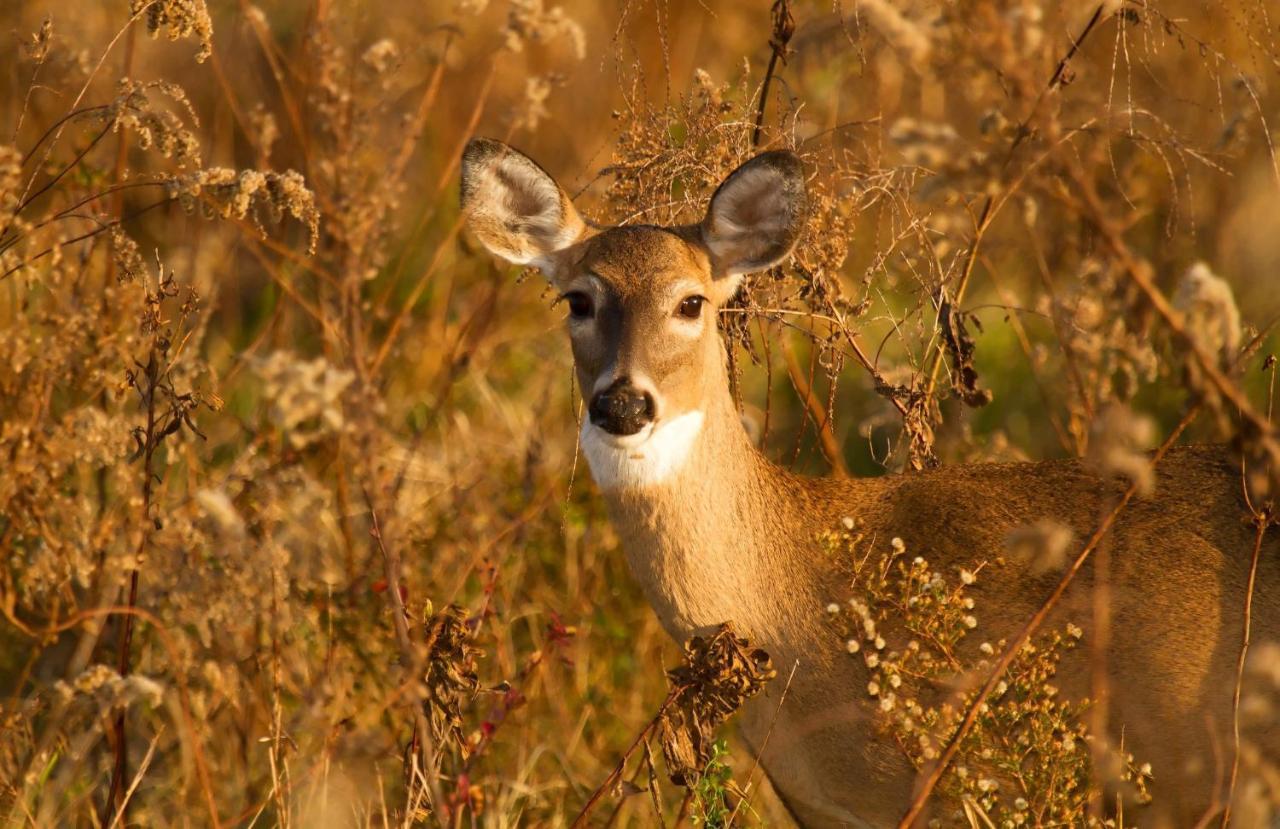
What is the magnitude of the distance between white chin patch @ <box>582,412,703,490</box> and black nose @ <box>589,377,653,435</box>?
4 cm

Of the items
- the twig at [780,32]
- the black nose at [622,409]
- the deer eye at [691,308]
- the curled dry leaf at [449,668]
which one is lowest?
the curled dry leaf at [449,668]

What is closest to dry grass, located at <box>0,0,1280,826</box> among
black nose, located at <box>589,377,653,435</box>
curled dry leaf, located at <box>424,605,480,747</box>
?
curled dry leaf, located at <box>424,605,480,747</box>

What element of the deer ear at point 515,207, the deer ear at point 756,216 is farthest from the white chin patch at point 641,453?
the deer ear at point 515,207

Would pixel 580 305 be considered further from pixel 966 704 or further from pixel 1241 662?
pixel 1241 662

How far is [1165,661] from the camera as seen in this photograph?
3889 millimetres

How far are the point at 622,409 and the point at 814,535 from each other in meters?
0.69

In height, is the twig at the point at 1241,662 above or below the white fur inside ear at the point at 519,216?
below

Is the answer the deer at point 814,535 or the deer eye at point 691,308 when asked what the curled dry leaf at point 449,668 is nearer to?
the deer at point 814,535

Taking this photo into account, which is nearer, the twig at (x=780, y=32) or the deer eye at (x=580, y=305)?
the deer eye at (x=580, y=305)

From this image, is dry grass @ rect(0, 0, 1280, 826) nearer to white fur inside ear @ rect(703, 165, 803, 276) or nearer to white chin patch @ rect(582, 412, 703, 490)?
white fur inside ear @ rect(703, 165, 803, 276)

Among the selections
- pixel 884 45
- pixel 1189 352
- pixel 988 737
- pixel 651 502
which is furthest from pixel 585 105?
pixel 1189 352

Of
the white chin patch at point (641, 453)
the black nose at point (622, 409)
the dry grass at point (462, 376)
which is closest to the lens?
the dry grass at point (462, 376)

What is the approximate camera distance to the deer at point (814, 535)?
387 centimetres

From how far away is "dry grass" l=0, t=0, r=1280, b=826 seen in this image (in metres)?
2.91
